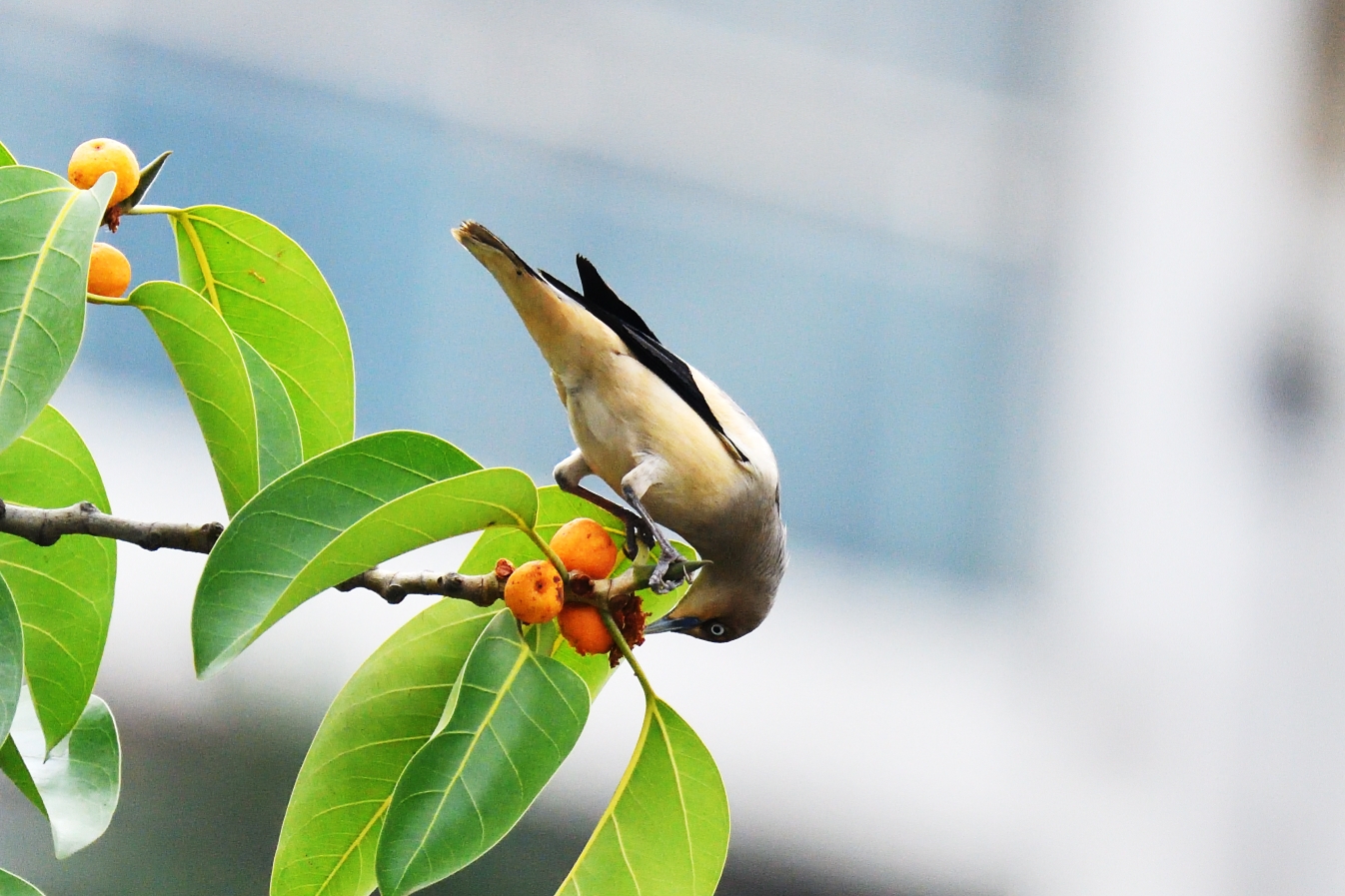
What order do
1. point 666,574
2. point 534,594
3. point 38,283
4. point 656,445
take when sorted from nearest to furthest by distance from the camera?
point 38,283 → point 534,594 → point 666,574 → point 656,445

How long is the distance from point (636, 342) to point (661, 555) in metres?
0.22

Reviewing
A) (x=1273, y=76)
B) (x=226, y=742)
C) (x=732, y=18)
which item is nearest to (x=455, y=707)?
(x=226, y=742)

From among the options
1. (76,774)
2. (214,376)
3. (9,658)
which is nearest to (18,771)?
(76,774)

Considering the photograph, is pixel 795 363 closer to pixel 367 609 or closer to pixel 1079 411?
pixel 1079 411

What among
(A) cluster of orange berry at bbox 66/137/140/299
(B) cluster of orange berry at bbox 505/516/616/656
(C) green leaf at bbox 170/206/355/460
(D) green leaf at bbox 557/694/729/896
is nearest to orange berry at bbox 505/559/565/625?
(B) cluster of orange berry at bbox 505/516/616/656

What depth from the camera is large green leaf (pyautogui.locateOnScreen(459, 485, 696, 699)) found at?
2.98ft

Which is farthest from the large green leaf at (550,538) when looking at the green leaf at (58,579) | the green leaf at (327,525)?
the green leaf at (58,579)

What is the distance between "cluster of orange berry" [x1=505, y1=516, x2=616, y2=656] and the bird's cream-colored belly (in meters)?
0.10

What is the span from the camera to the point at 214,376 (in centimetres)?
80

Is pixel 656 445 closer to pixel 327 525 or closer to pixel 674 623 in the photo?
pixel 674 623

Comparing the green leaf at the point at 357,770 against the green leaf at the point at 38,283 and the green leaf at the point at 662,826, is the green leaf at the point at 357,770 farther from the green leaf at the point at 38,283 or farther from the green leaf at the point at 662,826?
the green leaf at the point at 38,283

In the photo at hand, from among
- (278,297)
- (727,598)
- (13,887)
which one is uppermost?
(278,297)

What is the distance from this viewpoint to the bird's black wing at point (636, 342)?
1.05m

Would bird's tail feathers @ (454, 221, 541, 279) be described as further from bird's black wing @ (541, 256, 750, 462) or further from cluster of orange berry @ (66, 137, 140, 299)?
cluster of orange berry @ (66, 137, 140, 299)
